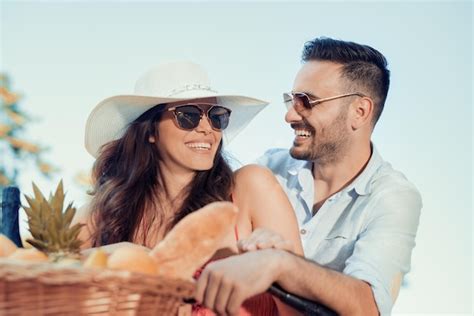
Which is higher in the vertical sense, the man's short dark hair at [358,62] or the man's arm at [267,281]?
the man's short dark hair at [358,62]

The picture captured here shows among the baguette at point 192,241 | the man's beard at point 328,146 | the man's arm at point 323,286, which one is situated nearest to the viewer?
the baguette at point 192,241

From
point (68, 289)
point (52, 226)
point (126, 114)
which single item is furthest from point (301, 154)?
point (68, 289)

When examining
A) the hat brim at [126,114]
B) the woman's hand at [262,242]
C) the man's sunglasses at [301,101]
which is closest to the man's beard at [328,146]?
the man's sunglasses at [301,101]

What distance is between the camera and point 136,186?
11.3ft

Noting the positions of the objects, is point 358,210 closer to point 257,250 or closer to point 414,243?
point 414,243

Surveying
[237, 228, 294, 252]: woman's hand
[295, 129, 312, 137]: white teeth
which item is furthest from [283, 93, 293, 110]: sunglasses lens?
[237, 228, 294, 252]: woman's hand

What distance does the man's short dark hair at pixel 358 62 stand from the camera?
450 centimetres

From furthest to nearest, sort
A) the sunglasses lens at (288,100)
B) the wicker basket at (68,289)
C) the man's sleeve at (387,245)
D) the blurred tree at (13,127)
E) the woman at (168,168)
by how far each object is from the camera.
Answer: the blurred tree at (13,127), the sunglasses lens at (288,100), the woman at (168,168), the man's sleeve at (387,245), the wicker basket at (68,289)

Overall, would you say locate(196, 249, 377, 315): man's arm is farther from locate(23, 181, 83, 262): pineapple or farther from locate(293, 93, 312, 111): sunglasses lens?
locate(293, 93, 312, 111): sunglasses lens

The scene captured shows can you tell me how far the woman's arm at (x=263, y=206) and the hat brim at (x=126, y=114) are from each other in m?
0.42

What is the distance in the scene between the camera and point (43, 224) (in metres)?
1.99

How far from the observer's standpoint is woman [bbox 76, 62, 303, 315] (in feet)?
10.2

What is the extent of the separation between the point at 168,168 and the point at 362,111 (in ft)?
5.04

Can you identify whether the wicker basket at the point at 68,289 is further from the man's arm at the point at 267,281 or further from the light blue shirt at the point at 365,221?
the light blue shirt at the point at 365,221
